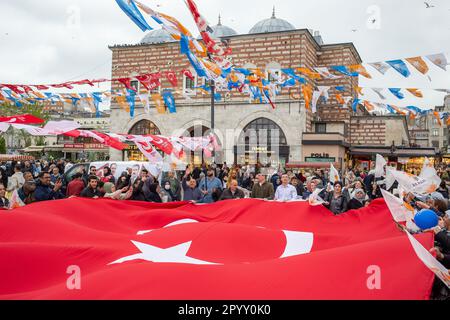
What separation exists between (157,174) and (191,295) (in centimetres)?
1152

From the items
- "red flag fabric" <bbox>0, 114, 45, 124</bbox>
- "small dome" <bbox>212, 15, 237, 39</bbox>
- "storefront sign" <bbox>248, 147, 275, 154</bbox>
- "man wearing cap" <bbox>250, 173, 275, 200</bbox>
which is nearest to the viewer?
"man wearing cap" <bbox>250, 173, 275, 200</bbox>

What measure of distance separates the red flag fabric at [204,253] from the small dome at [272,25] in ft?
94.5

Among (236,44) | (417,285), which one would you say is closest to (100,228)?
(417,285)

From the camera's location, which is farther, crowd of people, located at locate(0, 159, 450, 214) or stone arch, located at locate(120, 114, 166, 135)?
stone arch, located at locate(120, 114, 166, 135)

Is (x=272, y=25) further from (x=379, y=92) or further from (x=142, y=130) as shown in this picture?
(x=379, y=92)

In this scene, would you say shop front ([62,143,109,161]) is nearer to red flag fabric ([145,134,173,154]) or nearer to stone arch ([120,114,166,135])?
stone arch ([120,114,166,135])

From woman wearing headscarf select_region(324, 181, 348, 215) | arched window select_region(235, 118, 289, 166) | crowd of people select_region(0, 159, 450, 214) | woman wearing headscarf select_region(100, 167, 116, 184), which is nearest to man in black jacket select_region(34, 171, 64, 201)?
crowd of people select_region(0, 159, 450, 214)

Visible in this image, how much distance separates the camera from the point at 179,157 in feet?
49.1

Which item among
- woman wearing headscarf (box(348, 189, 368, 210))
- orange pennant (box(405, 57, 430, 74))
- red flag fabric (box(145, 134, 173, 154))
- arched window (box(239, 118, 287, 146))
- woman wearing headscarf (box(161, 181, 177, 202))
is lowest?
woman wearing headscarf (box(161, 181, 177, 202))

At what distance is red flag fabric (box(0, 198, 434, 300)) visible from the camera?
3.49 metres

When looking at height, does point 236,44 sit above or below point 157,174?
above

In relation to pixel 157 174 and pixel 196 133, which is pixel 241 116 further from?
pixel 157 174

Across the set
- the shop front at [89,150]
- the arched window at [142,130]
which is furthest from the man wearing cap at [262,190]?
the shop front at [89,150]

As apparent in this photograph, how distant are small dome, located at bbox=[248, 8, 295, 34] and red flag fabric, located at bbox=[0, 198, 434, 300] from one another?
28789mm
